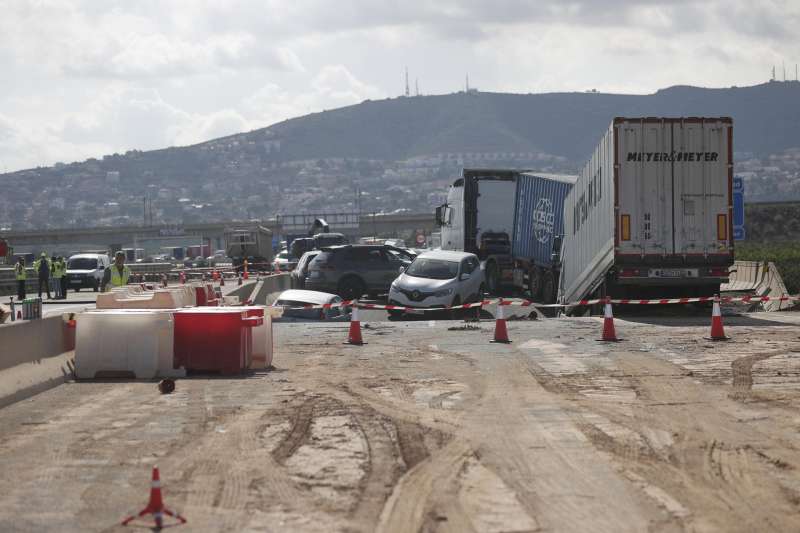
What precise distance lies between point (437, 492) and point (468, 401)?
16.2 ft

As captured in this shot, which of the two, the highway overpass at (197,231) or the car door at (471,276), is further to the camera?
the highway overpass at (197,231)

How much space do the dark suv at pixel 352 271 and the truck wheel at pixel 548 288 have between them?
A: 4.28m

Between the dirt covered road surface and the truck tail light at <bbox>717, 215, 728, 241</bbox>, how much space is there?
7.14 metres

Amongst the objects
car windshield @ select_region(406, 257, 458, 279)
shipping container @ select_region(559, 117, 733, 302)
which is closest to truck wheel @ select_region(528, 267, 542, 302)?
car windshield @ select_region(406, 257, 458, 279)

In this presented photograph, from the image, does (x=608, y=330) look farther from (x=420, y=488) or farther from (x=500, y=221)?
(x=500, y=221)

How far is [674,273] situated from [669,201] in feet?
4.83

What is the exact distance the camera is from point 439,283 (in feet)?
99.8

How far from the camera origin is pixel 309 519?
8.45 meters

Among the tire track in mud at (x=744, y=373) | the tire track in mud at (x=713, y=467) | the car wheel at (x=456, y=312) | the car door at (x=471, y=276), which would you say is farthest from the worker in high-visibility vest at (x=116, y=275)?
the tire track in mud at (x=713, y=467)

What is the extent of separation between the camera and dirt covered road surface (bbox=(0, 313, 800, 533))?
8.59m

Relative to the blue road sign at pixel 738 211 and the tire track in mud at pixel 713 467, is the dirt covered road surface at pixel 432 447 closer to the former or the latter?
the tire track in mud at pixel 713 467

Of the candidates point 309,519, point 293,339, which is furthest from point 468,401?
point 293,339

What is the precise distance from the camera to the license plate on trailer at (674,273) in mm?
25516

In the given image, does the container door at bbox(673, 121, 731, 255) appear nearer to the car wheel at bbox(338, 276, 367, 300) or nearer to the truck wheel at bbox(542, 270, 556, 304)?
the truck wheel at bbox(542, 270, 556, 304)
